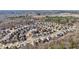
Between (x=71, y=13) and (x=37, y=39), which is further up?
(x=71, y=13)

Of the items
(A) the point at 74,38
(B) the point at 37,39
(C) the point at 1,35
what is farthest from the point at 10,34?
(A) the point at 74,38

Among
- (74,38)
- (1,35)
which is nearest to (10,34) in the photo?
(1,35)

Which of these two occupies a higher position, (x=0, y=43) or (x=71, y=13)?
(x=71, y=13)

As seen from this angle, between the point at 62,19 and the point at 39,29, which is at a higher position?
the point at 62,19

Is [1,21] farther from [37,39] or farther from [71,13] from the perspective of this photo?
[71,13]
